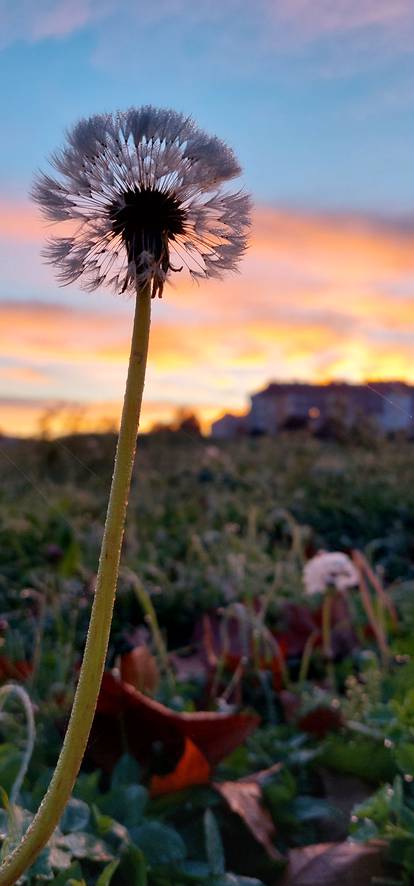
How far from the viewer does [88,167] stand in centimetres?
91

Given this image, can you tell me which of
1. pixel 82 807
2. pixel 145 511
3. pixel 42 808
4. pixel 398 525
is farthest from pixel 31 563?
pixel 42 808

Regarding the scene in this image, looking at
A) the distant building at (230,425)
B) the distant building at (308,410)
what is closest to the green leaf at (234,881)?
the distant building at (308,410)

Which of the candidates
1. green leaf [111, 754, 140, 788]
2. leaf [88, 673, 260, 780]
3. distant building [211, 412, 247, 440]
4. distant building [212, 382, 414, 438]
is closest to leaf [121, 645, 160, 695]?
leaf [88, 673, 260, 780]

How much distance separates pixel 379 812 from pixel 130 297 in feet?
3.39

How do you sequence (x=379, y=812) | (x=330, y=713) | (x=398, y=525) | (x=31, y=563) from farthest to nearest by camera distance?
(x=398, y=525), (x=31, y=563), (x=330, y=713), (x=379, y=812)

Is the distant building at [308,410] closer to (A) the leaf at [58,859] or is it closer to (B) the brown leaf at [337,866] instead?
(B) the brown leaf at [337,866]

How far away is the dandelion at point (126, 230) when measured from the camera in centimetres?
82

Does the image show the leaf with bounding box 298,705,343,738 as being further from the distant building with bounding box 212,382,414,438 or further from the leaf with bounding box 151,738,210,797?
the distant building with bounding box 212,382,414,438

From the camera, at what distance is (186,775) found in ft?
5.57

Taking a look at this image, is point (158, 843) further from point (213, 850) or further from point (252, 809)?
point (252, 809)

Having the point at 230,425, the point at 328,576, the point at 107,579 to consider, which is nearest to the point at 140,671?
the point at 328,576

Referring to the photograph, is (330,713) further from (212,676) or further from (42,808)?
(42,808)

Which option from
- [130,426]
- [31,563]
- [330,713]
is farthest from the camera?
[31,563]

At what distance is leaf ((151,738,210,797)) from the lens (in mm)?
1668
